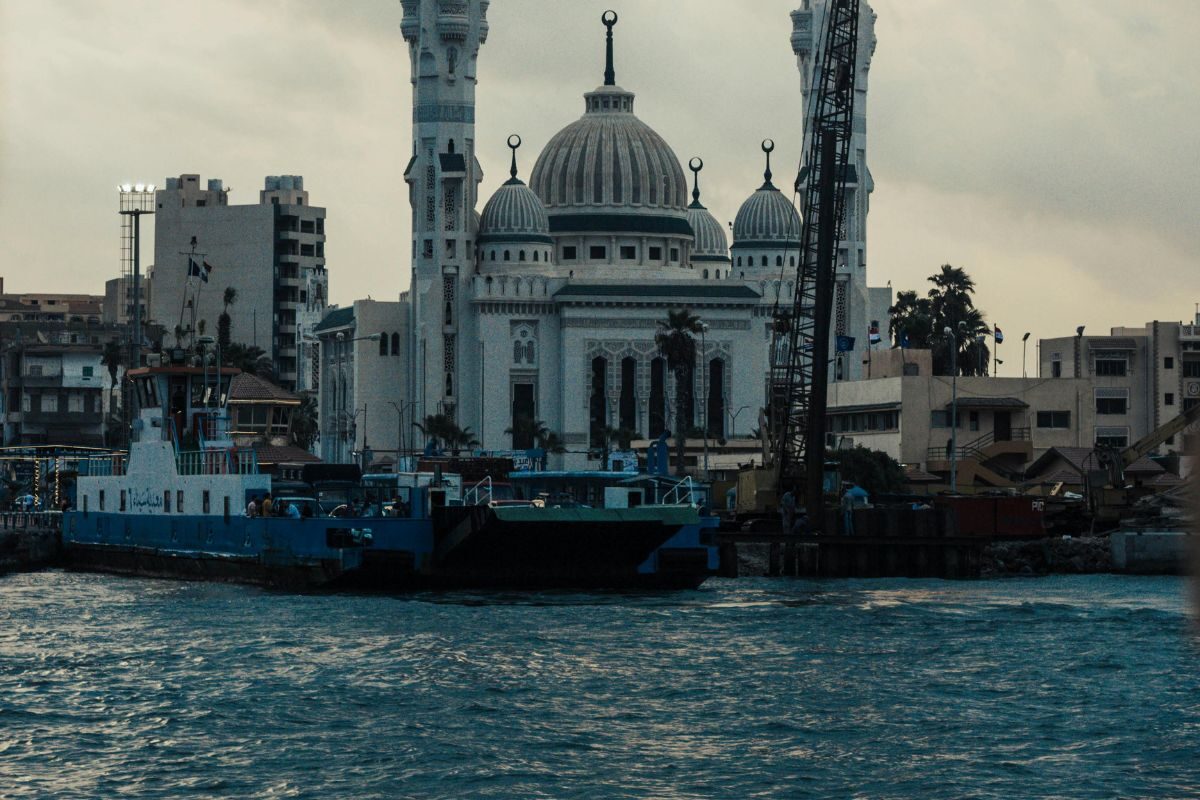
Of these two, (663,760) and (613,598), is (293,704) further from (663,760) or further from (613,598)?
(613,598)

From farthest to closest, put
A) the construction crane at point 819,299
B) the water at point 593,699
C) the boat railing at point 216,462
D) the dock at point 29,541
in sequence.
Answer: the construction crane at point 819,299 → the dock at point 29,541 → the boat railing at point 216,462 → the water at point 593,699

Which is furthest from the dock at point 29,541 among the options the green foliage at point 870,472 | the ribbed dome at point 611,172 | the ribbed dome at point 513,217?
the ribbed dome at point 611,172

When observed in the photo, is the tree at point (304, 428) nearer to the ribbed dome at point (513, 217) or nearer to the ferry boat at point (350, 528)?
the ribbed dome at point (513, 217)

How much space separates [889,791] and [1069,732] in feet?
20.7

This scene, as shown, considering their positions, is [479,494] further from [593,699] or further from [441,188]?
[441,188]

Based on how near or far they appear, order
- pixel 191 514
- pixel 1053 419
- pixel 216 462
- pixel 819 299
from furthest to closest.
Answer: pixel 1053 419 → pixel 819 299 → pixel 191 514 → pixel 216 462

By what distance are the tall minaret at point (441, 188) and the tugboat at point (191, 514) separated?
306ft

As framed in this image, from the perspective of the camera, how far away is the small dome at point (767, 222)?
7653 inches

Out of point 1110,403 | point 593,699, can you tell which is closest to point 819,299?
point 593,699

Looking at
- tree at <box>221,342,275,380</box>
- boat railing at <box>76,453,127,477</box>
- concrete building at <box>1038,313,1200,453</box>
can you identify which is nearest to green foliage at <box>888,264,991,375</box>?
concrete building at <box>1038,313,1200,453</box>

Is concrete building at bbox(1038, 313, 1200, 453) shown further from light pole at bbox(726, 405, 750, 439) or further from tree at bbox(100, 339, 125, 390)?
tree at bbox(100, 339, 125, 390)

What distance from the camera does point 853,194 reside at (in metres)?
186

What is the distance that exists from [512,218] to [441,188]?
6.53 m

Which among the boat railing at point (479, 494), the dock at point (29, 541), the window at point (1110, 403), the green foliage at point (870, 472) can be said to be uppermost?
the window at point (1110, 403)
